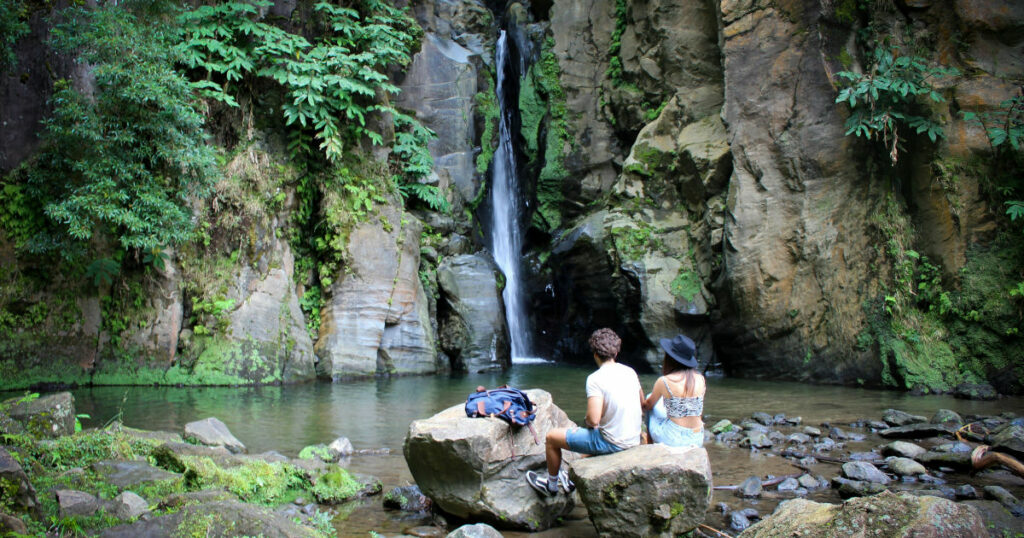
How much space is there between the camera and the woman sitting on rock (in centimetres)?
472

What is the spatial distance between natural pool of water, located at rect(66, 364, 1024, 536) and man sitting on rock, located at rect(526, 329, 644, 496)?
0.56 meters

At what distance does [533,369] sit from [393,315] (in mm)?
3829

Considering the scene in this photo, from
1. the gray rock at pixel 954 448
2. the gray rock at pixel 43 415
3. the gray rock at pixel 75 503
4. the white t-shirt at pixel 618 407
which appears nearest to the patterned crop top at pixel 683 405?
the white t-shirt at pixel 618 407

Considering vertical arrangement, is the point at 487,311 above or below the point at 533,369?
above

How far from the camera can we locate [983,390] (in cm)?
1035

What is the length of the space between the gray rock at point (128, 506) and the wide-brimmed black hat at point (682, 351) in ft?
11.8

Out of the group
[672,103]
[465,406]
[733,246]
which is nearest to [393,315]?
[733,246]

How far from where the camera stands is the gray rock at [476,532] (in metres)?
4.04

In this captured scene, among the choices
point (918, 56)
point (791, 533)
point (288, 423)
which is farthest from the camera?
point (918, 56)

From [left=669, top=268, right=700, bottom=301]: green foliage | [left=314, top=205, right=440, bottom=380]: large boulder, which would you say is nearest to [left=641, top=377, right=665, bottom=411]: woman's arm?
[left=314, top=205, right=440, bottom=380]: large boulder

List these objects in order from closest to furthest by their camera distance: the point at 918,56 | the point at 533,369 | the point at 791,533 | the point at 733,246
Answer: the point at 791,533 → the point at 918,56 → the point at 733,246 → the point at 533,369

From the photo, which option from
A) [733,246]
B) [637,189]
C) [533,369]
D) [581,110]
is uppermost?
[581,110]

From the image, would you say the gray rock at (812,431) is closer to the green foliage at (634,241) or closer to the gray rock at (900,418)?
the gray rock at (900,418)

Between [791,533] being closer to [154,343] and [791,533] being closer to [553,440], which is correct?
[553,440]
